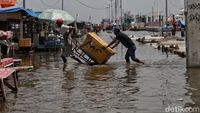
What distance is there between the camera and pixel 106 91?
11617 millimetres

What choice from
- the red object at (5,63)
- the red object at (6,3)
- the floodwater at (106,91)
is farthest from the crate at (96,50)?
the red object at (6,3)

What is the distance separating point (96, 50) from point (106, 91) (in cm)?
757

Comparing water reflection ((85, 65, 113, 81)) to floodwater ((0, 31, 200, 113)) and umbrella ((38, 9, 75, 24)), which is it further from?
umbrella ((38, 9, 75, 24))

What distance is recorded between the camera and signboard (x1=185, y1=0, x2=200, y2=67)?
16109 millimetres

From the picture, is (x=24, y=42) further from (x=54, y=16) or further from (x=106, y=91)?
(x=106, y=91)

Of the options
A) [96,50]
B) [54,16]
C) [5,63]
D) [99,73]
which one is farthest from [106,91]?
[54,16]

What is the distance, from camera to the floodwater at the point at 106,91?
9.53 m

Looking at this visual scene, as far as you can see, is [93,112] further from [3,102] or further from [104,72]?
[104,72]

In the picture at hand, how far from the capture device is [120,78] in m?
14.3

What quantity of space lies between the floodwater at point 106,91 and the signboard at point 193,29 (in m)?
0.66

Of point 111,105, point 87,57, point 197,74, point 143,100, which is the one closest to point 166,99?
point 143,100

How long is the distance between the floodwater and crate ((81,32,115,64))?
2.07 m

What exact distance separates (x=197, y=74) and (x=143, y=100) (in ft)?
16.5

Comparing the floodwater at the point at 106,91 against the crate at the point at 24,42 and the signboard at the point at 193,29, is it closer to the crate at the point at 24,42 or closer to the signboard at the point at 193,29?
the signboard at the point at 193,29
